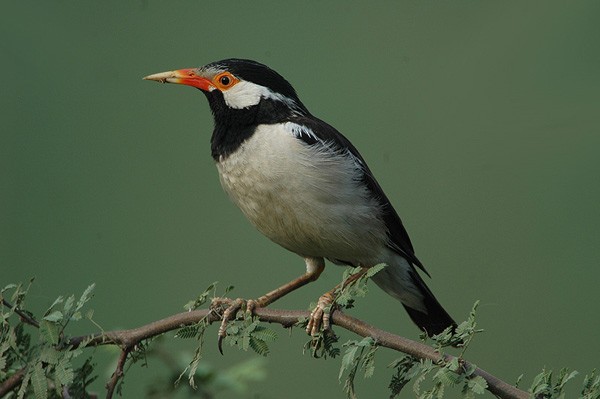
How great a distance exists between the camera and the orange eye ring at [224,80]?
121 inches

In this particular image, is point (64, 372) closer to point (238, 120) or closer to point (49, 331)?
point (49, 331)

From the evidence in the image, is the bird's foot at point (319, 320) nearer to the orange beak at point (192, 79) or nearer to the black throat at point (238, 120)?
the black throat at point (238, 120)

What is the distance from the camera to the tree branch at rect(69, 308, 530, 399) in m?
1.88

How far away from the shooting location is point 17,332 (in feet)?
7.14

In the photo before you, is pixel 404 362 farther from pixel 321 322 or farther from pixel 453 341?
pixel 321 322

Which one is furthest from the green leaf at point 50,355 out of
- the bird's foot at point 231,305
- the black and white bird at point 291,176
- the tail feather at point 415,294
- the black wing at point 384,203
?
the tail feather at point 415,294

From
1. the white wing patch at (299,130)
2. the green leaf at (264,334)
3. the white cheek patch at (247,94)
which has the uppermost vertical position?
the white cheek patch at (247,94)

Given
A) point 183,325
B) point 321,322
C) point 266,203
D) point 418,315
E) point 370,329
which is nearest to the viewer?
point 370,329

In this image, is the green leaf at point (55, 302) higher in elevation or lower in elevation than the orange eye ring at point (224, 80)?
lower

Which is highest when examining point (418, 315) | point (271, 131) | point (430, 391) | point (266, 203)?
point (271, 131)

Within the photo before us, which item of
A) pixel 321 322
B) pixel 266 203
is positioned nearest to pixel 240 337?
pixel 321 322

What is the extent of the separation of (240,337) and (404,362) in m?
0.45

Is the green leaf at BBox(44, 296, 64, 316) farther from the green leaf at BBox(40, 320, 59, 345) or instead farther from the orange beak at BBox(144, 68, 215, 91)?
the orange beak at BBox(144, 68, 215, 91)

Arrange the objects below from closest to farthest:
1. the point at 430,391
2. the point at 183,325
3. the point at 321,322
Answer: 1. the point at 430,391
2. the point at 183,325
3. the point at 321,322
